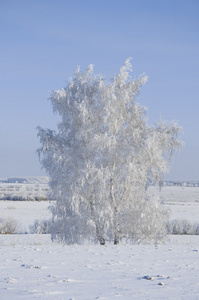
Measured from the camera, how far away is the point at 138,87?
61.7ft

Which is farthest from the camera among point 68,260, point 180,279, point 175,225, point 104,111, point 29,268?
point 175,225

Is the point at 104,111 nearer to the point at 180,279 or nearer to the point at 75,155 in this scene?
the point at 75,155

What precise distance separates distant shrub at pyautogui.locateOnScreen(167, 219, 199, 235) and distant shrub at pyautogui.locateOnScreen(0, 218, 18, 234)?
11.1m

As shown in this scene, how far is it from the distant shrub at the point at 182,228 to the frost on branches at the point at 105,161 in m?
11.9

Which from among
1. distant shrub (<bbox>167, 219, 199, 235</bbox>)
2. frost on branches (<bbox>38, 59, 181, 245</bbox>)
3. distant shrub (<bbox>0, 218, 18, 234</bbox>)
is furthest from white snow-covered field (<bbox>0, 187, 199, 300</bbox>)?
distant shrub (<bbox>167, 219, 199, 235</bbox>)

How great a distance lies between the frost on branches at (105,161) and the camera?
57.9 feet

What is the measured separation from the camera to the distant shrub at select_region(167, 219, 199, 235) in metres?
29.7

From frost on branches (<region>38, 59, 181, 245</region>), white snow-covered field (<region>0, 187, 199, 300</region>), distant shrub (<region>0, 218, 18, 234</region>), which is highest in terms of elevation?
frost on branches (<region>38, 59, 181, 245</region>)

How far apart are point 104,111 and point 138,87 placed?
2.22 meters

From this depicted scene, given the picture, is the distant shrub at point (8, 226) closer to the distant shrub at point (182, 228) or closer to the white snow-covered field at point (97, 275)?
the distant shrub at point (182, 228)

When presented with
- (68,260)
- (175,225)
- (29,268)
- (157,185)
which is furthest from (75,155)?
(175,225)

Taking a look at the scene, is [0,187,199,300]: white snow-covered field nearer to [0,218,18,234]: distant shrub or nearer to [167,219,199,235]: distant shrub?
[0,218,18,234]: distant shrub

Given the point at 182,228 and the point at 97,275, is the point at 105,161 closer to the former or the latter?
the point at 97,275

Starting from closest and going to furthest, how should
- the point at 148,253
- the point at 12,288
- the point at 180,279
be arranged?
the point at 12,288, the point at 180,279, the point at 148,253
